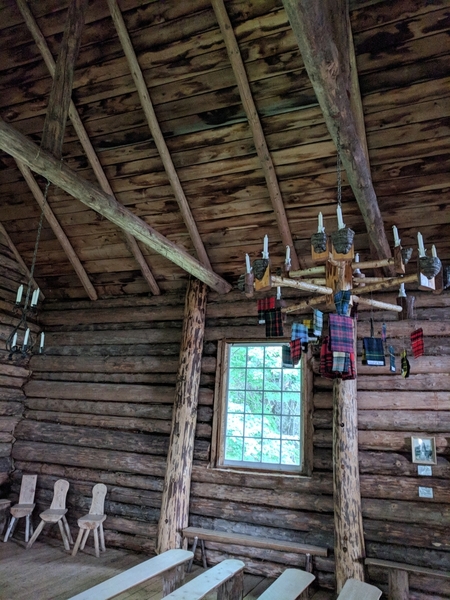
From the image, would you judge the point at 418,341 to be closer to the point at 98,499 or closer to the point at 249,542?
the point at 249,542

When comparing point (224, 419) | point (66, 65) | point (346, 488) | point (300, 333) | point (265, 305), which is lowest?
point (346, 488)

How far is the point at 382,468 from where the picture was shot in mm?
4516

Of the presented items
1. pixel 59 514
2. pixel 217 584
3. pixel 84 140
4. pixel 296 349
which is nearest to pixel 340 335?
pixel 296 349

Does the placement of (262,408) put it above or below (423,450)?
above

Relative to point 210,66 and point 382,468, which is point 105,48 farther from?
point 382,468

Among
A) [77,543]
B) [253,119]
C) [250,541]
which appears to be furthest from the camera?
[77,543]

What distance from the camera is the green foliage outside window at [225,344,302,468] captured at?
516 centimetres

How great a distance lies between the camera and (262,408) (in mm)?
5371

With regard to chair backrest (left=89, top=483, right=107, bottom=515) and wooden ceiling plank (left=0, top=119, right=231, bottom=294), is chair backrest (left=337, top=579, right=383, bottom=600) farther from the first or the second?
chair backrest (left=89, top=483, right=107, bottom=515)

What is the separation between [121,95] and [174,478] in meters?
4.43

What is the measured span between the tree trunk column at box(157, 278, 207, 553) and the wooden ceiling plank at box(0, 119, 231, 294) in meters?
0.64

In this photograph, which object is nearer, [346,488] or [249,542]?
[346,488]

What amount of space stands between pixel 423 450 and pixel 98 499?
4057 millimetres

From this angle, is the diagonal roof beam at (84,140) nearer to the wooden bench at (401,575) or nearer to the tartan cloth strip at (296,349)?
the tartan cloth strip at (296,349)
